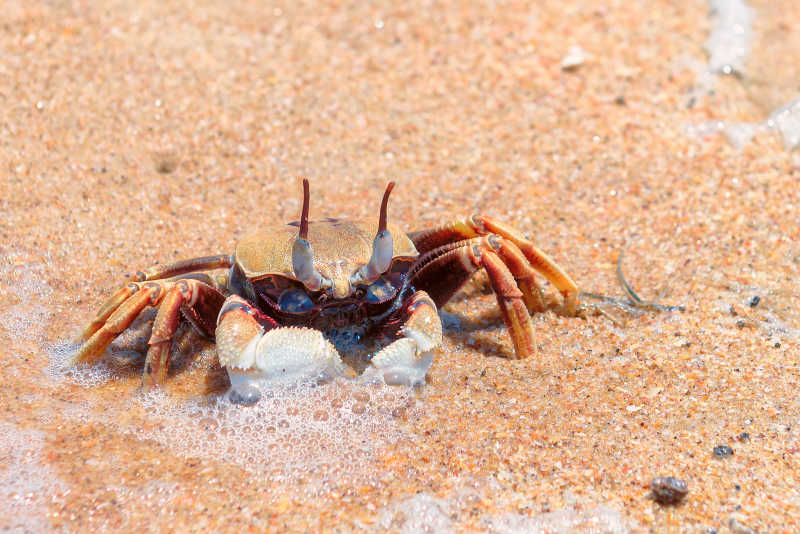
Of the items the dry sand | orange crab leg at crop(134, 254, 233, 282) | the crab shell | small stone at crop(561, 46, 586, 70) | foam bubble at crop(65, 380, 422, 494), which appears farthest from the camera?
small stone at crop(561, 46, 586, 70)

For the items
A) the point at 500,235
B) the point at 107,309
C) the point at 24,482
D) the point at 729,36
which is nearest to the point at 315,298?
the point at 107,309

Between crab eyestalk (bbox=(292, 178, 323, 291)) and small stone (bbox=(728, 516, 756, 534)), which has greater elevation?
crab eyestalk (bbox=(292, 178, 323, 291))

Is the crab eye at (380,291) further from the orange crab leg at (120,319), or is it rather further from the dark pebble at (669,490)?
the dark pebble at (669,490)

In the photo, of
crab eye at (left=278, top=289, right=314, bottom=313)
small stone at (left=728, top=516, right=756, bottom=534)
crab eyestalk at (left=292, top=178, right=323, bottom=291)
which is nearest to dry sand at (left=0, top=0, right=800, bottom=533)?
small stone at (left=728, top=516, right=756, bottom=534)

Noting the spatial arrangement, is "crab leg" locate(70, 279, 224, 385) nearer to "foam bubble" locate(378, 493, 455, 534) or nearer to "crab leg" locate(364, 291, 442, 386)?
"crab leg" locate(364, 291, 442, 386)

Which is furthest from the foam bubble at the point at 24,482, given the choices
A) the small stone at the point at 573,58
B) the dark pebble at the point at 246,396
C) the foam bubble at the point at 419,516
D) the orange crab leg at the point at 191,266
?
the small stone at the point at 573,58

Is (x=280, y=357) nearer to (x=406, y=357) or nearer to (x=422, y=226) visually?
(x=406, y=357)

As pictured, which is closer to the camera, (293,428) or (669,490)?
(669,490)
